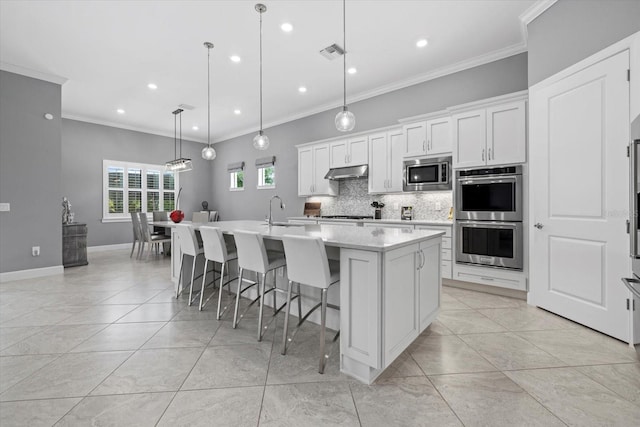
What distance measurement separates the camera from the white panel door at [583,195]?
2.36 meters

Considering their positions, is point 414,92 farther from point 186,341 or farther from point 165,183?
point 165,183

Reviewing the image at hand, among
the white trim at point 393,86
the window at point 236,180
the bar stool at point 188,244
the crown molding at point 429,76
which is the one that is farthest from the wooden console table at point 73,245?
the crown molding at point 429,76

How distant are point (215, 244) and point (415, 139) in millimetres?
3143

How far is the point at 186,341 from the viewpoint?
2.38 meters

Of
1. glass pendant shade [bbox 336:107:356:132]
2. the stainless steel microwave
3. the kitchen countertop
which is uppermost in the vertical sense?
glass pendant shade [bbox 336:107:356:132]

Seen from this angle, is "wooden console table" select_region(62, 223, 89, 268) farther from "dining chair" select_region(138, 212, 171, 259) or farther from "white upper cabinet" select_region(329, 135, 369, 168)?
"white upper cabinet" select_region(329, 135, 369, 168)

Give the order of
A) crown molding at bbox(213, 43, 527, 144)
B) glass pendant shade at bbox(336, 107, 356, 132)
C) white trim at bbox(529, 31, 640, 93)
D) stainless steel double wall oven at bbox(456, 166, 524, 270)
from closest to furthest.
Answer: white trim at bbox(529, 31, 640, 93) → glass pendant shade at bbox(336, 107, 356, 132) → stainless steel double wall oven at bbox(456, 166, 524, 270) → crown molding at bbox(213, 43, 527, 144)

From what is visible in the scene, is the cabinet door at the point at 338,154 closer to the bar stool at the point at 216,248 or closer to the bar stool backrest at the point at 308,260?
the bar stool at the point at 216,248

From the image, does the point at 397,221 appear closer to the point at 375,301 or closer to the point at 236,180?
the point at 375,301

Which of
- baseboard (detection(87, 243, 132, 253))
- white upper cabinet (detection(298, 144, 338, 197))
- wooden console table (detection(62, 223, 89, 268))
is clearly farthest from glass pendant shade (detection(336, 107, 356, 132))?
baseboard (detection(87, 243, 132, 253))

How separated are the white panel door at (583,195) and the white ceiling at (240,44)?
123 cm

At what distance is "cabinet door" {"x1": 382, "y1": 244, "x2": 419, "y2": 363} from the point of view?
5.90 ft

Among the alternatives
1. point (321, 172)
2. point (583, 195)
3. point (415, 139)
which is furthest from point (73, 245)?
point (583, 195)

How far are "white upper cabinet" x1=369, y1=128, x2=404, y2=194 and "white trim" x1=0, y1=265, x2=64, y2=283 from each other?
5.30 m
